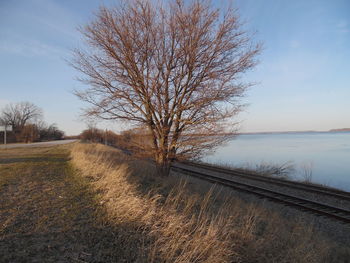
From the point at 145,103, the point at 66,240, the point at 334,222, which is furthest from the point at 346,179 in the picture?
the point at 66,240

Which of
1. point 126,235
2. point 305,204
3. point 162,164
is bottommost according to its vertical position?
point 305,204

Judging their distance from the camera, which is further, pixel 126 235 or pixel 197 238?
pixel 126 235

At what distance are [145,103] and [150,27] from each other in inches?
104

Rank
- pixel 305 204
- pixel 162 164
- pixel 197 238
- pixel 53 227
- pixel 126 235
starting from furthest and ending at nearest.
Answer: pixel 162 164, pixel 305 204, pixel 53 227, pixel 126 235, pixel 197 238

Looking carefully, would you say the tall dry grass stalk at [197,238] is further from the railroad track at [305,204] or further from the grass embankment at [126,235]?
the railroad track at [305,204]

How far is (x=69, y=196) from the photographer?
5.93m

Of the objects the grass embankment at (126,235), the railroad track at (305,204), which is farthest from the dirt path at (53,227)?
the railroad track at (305,204)

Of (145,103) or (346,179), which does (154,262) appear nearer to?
(145,103)

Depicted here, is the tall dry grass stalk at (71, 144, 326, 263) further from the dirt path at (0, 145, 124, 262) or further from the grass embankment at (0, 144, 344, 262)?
the dirt path at (0, 145, 124, 262)

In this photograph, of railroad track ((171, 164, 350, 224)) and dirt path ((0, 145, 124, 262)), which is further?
railroad track ((171, 164, 350, 224))

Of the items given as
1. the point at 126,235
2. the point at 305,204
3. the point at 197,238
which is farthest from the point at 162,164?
the point at 305,204

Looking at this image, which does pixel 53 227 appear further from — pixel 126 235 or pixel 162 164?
pixel 162 164

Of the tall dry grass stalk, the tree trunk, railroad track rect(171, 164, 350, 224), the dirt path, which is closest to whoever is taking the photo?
the dirt path

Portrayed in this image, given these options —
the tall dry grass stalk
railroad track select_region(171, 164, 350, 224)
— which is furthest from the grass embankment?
railroad track select_region(171, 164, 350, 224)
